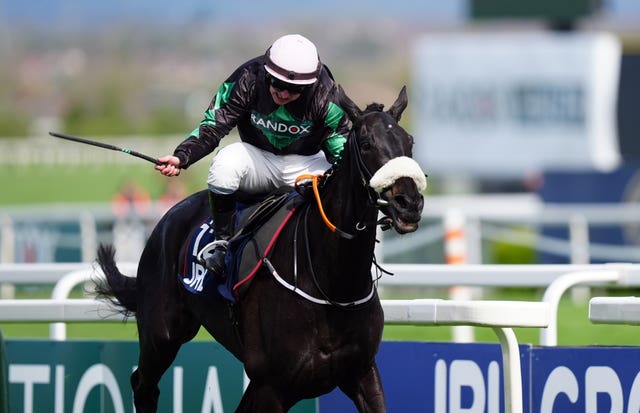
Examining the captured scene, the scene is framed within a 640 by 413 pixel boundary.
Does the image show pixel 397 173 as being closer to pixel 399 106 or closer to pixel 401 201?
pixel 401 201

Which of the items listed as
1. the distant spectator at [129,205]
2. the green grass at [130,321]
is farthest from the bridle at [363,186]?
the distant spectator at [129,205]

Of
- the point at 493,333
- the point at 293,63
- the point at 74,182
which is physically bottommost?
the point at 493,333

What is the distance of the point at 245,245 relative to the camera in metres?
5.23

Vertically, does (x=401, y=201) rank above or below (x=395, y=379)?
above

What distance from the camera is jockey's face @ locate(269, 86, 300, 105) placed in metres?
5.18

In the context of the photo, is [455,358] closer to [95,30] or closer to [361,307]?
[361,307]

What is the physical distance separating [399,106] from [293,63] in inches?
19.4

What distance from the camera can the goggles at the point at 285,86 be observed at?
513 cm

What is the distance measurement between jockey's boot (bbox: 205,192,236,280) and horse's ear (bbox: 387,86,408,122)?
3.03 feet

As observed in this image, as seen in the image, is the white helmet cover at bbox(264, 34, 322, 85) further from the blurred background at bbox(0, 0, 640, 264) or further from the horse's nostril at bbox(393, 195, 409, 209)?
the horse's nostril at bbox(393, 195, 409, 209)

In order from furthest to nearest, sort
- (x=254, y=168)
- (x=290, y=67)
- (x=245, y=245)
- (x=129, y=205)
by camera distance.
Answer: (x=129, y=205), (x=254, y=168), (x=245, y=245), (x=290, y=67)

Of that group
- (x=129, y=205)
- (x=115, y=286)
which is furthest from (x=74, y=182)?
(x=115, y=286)

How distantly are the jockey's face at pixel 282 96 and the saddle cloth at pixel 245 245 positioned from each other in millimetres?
388

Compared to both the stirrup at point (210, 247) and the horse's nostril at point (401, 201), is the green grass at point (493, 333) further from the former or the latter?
the horse's nostril at point (401, 201)
